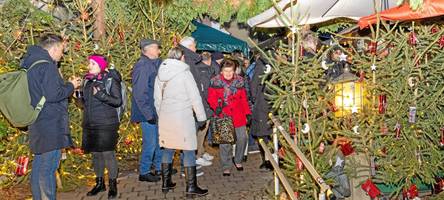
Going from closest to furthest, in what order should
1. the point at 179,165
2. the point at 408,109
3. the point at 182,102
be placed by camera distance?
the point at 408,109 → the point at 182,102 → the point at 179,165

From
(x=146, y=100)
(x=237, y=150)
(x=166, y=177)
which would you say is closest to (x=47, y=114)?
(x=146, y=100)

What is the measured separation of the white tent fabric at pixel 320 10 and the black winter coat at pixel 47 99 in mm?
2842

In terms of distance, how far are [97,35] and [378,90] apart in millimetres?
5239

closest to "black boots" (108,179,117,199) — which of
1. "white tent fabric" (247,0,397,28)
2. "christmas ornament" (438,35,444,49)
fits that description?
"white tent fabric" (247,0,397,28)

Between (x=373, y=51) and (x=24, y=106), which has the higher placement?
(x=373, y=51)

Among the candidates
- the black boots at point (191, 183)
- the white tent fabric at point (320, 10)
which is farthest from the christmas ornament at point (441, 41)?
the black boots at point (191, 183)

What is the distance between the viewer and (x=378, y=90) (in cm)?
620

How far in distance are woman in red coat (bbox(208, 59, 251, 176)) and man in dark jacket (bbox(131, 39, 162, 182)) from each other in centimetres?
99

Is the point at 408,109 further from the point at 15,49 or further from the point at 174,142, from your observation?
the point at 15,49

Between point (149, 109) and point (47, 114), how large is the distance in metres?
1.90

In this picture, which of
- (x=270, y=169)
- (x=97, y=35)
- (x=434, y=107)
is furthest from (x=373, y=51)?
(x=97, y=35)

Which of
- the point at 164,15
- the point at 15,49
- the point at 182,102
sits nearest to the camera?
the point at 182,102

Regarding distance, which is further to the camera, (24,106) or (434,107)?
(434,107)

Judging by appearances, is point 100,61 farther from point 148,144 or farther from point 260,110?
point 260,110
